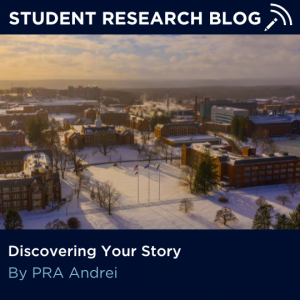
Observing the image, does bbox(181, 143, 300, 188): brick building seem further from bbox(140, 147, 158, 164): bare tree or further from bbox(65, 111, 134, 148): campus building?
bbox(65, 111, 134, 148): campus building

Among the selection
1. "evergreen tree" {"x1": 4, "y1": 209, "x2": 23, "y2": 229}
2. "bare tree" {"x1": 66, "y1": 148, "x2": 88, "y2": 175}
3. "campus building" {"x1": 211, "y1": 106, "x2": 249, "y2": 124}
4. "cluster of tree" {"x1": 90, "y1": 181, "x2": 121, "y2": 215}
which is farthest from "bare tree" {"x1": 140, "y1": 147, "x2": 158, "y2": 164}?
"campus building" {"x1": 211, "y1": 106, "x2": 249, "y2": 124}

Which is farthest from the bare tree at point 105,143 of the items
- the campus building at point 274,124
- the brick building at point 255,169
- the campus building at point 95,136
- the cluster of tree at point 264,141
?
the campus building at point 274,124

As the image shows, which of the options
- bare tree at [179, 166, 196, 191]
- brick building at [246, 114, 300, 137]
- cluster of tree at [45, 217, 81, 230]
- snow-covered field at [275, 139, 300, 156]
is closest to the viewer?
cluster of tree at [45, 217, 81, 230]

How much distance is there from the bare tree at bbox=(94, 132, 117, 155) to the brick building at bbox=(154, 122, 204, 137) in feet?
29.8

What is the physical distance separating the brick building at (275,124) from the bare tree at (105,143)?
24.6 meters

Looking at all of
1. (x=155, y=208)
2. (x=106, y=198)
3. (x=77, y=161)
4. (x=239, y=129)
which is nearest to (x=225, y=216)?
(x=155, y=208)

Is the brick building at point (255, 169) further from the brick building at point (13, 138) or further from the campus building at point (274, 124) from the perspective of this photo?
the brick building at point (13, 138)

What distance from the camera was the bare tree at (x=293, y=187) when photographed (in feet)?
93.6

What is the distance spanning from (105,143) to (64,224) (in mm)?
21529

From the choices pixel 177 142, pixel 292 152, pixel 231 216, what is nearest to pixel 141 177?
pixel 231 216

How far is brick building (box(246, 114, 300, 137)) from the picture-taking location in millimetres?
59875

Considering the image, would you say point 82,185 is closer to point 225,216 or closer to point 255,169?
point 225,216

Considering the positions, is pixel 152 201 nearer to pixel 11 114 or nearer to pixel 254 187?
pixel 254 187

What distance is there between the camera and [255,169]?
31.2 metres
